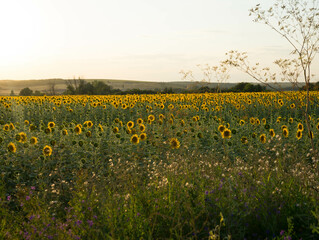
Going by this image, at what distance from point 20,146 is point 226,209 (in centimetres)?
487

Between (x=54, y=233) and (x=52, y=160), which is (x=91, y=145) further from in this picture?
(x=54, y=233)

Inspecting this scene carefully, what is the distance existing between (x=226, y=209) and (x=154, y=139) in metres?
4.34

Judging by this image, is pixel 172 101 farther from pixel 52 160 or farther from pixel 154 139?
pixel 52 160

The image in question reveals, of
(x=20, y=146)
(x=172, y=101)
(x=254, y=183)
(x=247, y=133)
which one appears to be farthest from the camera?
(x=172, y=101)

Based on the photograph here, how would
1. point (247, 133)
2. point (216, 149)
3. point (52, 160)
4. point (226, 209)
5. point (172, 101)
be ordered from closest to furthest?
point (226, 209) < point (52, 160) < point (216, 149) < point (247, 133) < point (172, 101)

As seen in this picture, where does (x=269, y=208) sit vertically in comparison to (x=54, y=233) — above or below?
above

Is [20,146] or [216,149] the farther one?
[216,149]

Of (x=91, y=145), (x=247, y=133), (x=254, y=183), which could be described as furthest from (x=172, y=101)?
(x=254, y=183)

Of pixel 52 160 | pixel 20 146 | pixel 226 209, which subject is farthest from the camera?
pixel 20 146

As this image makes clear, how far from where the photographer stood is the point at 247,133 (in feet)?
27.2

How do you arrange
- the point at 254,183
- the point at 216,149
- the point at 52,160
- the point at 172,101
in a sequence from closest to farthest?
Answer: 1. the point at 254,183
2. the point at 52,160
3. the point at 216,149
4. the point at 172,101

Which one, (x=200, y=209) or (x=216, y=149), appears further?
(x=216, y=149)

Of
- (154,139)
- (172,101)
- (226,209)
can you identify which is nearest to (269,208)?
(226,209)

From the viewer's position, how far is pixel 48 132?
23.9ft
